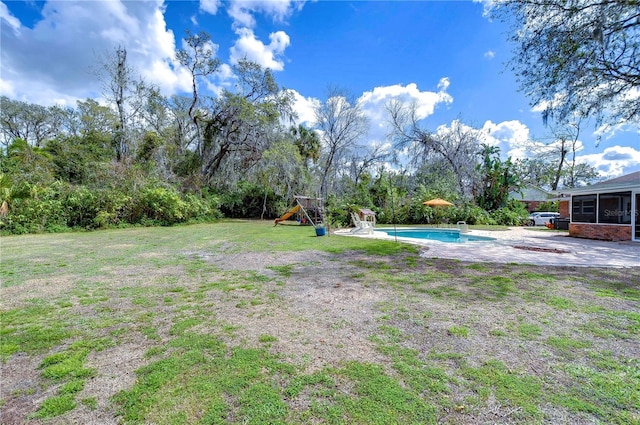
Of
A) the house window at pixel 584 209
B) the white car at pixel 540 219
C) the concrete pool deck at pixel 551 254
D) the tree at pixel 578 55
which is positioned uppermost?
the tree at pixel 578 55

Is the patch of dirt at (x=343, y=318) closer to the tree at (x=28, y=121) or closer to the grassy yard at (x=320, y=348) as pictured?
the grassy yard at (x=320, y=348)

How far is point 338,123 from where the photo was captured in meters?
22.5

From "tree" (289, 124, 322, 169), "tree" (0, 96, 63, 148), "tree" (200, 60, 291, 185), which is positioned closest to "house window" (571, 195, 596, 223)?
"tree" (200, 60, 291, 185)

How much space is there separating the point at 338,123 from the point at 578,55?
1642 centimetres

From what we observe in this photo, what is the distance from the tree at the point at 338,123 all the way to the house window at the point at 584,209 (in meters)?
15.1

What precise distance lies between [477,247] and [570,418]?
7387mm

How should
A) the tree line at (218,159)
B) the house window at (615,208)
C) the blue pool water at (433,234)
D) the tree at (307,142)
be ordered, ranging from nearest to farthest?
the house window at (615,208), the blue pool water at (433,234), the tree line at (218,159), the tree at (307,142)

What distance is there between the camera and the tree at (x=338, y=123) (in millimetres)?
22141

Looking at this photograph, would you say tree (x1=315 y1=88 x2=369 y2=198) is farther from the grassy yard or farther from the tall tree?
the grassy yard

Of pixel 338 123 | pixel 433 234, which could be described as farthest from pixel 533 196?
pixel 433 234

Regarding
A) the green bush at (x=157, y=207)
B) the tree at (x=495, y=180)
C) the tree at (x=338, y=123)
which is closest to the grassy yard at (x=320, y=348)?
the green bush at (x=157, y=207)

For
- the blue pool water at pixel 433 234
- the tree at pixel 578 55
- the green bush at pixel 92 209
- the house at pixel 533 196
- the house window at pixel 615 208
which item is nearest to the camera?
the tree at pixel 578 55

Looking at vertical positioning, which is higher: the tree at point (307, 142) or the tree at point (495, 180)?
the tree at point (307, 142)

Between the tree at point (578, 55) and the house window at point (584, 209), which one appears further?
the house window at point (584, 209)
